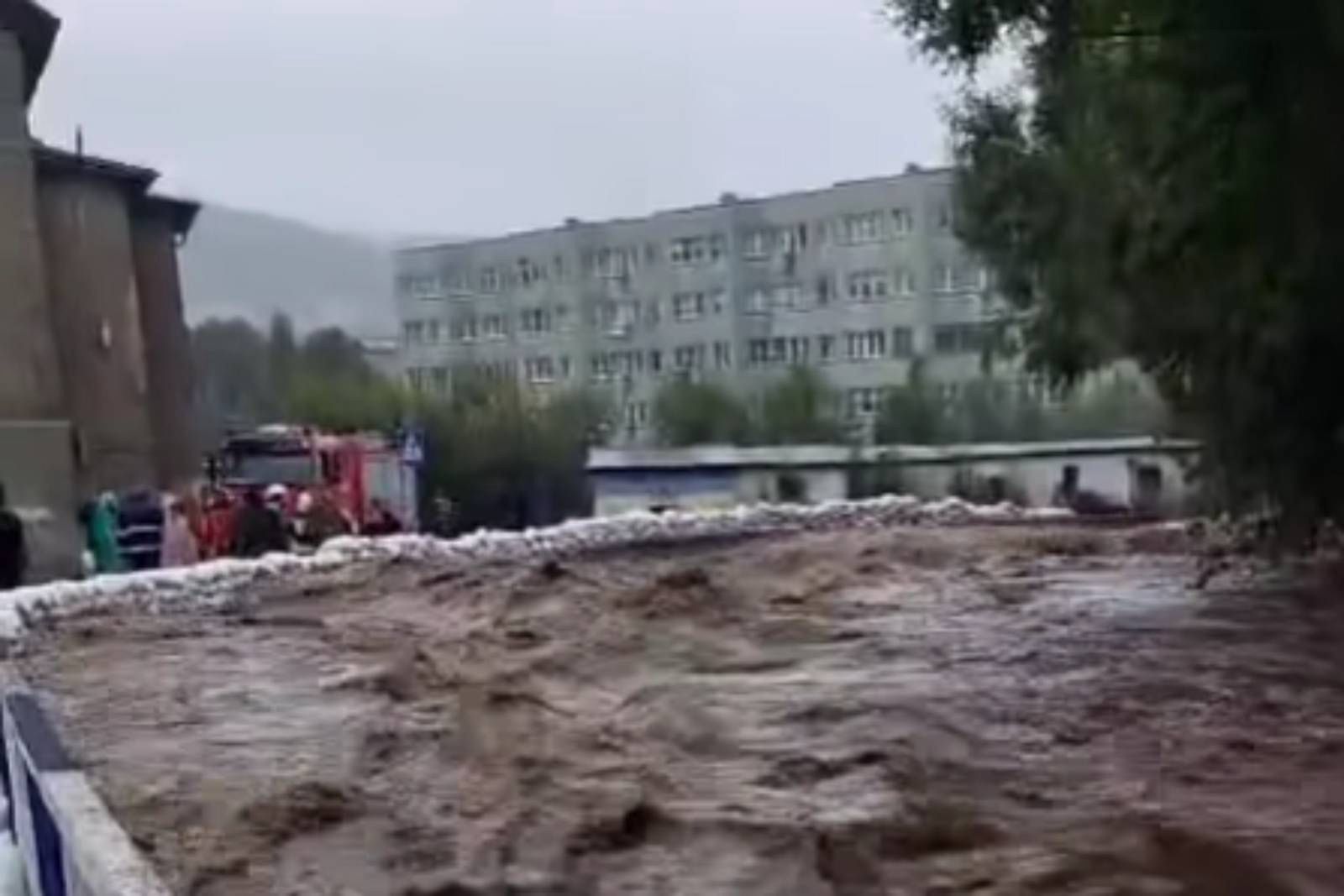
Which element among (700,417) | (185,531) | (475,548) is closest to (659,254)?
(700,417)

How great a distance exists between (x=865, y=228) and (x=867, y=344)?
5.64 ft

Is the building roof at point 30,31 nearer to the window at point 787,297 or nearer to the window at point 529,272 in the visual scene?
the window at point 529,272

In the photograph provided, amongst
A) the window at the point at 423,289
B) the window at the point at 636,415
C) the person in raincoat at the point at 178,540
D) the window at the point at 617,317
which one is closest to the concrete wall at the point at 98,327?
the window at the point at 423,289

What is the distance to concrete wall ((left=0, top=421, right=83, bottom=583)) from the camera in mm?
23453

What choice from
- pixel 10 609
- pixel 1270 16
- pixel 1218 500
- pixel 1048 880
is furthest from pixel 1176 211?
pixel 10 609

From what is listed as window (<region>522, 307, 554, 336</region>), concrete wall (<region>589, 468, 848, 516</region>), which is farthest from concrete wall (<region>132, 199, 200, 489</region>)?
concrete wall (<region>589, 468, 848, 516</region>)

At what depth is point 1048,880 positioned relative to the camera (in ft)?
17.0

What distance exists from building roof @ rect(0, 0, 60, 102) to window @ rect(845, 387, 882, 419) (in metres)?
10.7

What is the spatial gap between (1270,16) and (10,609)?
7.70 m

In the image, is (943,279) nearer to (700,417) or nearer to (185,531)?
(700,417)

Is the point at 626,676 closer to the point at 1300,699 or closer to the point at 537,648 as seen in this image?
the point at 537,648

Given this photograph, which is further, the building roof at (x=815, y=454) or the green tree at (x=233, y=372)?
the green tree at (x=233, y=372)

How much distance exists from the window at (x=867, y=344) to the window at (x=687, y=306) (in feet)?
10.8

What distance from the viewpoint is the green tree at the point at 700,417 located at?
89.6 feet
